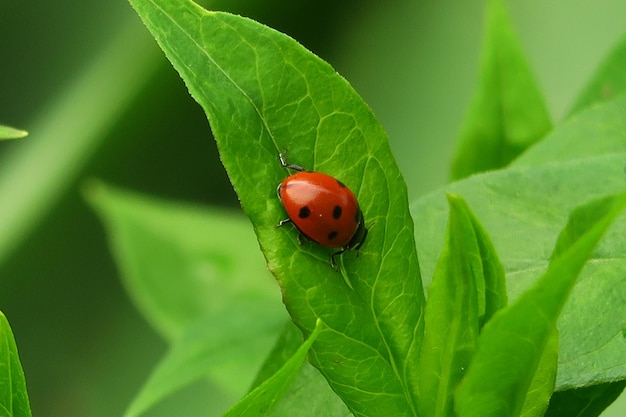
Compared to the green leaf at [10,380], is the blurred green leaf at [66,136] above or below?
below

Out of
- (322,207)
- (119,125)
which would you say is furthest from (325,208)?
(119,125)

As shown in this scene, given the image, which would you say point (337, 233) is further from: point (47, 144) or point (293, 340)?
point (47, 144)

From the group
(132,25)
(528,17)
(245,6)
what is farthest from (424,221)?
(132,25)

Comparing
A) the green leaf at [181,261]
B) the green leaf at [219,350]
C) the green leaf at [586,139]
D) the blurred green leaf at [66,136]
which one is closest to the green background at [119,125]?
the blurred green leaf at [66,136]

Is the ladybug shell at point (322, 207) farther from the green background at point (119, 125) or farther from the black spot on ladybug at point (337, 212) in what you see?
the green background at point (119, 125)

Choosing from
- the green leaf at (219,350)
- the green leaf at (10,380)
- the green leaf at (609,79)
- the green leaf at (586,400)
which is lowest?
the green leaf at (219,350)

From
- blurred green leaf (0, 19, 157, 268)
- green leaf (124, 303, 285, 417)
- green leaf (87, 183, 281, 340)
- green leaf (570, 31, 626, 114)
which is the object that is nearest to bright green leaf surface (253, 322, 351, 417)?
green leaf (124, 303, 285, 417)

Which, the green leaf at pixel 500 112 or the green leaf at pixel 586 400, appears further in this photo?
the green leaf at pixel 500 112

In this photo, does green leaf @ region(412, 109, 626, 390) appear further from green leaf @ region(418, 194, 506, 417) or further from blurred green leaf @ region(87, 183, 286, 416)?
blurred green leaf @ region(87, 183, 286, 416)
